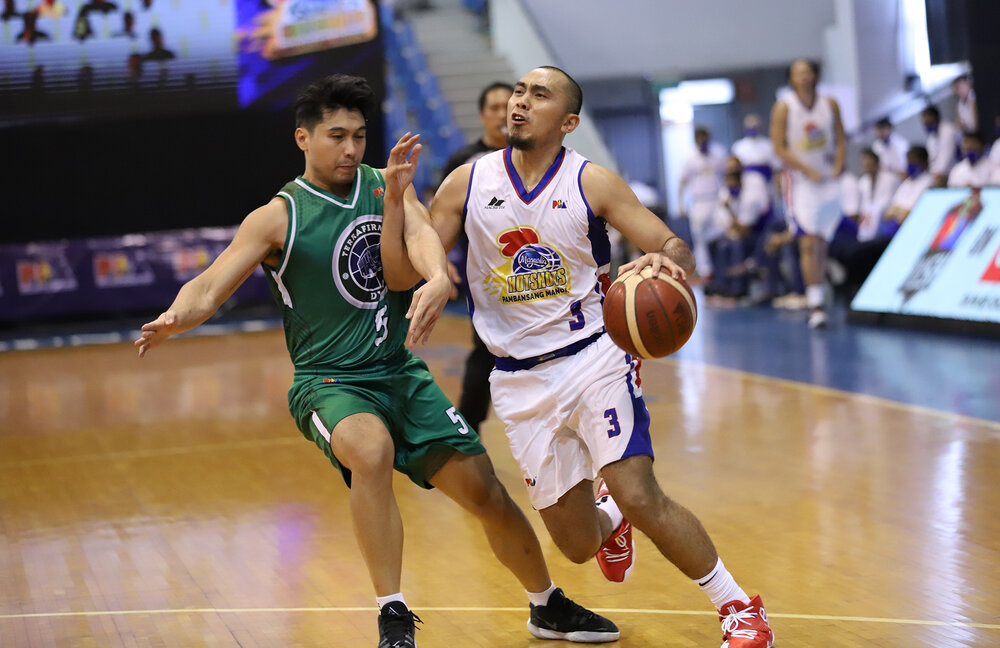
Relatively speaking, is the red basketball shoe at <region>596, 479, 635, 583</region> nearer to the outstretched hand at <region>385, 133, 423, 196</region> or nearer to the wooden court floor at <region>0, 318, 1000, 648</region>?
the wooden court floor at <region>0, 318, 1000, 648</region>

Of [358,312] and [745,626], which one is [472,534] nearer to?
[358,312]

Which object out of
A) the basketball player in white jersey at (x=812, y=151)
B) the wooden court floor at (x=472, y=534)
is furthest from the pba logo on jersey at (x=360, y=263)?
the basketball player in white jersey at (x=812, y=151)

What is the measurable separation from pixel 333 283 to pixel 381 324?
0.21 meters

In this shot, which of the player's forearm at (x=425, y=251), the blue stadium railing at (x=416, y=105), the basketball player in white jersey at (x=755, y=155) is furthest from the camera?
the blue stadium railing at (x=416, y=105)

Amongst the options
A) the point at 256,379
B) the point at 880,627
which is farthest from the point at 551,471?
the point at 256,379

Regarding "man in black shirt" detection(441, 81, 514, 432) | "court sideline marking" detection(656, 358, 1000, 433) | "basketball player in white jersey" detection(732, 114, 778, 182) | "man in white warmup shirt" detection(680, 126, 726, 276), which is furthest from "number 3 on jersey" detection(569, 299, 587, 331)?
"man in white warmup shirt" detection(680, 126, 726, 276)

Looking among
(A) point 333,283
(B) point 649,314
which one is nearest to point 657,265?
(B) point 649,314

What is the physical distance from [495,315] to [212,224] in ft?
37.2

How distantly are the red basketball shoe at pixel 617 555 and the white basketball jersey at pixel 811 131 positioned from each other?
728cm

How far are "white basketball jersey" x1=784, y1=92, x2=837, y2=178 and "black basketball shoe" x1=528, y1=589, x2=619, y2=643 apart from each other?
301 inches

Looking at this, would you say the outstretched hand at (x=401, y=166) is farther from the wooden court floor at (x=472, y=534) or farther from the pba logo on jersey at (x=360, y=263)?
the wooden court floor at (x=472, y=534)

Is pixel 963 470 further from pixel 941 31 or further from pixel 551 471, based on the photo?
pixel 941 31

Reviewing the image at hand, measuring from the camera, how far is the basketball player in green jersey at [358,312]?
3.89m

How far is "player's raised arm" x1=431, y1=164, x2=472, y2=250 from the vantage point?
423 centimetres
